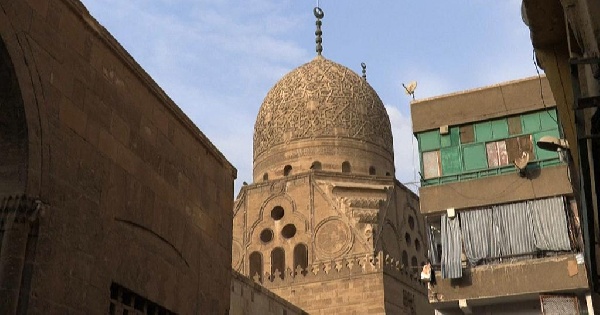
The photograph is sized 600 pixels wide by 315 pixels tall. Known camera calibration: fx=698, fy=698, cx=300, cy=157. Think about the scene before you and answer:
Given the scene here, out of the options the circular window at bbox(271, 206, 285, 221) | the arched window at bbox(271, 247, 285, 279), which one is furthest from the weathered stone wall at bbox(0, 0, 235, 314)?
the circular window at bbox(271, 206, 285, 221)

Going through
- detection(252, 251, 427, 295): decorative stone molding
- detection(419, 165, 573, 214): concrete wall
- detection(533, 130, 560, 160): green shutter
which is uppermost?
detection(533, 130, 560, 160): green shutter

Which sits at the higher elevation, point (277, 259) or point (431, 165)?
point (277, 259)

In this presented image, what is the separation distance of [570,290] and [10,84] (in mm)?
9313

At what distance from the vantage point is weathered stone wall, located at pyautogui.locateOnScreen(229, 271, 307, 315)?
1284 centimetres

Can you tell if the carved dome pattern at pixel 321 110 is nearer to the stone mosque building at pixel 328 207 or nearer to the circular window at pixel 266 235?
the stone mosque building at pixel 328 207

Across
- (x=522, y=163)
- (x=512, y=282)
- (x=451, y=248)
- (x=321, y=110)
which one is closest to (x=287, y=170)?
(x=321, y=110)

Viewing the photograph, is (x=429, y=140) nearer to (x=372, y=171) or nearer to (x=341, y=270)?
(x=341, y=270)

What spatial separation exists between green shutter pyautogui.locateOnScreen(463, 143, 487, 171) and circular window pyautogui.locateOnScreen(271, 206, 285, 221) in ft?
32.8

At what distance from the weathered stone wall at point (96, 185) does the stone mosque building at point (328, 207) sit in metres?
12.5

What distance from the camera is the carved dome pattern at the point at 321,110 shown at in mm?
23766

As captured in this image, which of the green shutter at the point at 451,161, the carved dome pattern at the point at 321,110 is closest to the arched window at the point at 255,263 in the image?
the carved dome pattern at the point at 321,110

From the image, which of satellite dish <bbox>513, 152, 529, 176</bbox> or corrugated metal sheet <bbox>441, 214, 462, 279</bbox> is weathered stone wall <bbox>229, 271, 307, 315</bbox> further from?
satellite dish <bbox>513, 152, 529, 176</bbox>

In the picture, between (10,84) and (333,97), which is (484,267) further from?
(333,97)

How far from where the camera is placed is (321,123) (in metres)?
23.7
